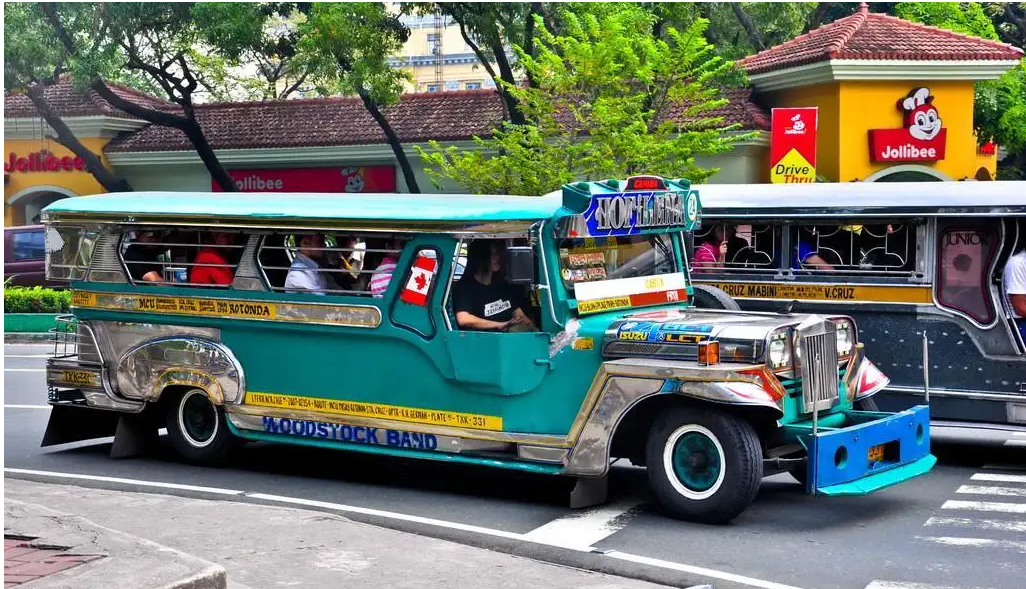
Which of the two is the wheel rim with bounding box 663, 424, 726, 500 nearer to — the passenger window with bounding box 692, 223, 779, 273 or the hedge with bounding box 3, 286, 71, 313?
the passenger window with bounding box 692, 223, 779, 273

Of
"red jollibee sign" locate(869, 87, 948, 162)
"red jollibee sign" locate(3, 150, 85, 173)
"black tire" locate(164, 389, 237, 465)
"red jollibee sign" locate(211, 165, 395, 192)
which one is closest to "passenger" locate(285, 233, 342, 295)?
"black tire" locate(164, 389, 237, 465)

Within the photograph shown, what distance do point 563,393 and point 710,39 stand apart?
83.1 ft

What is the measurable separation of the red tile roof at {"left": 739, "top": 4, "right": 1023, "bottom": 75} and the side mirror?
1764 centimetres

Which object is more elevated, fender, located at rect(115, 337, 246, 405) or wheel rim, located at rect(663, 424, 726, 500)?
fender, located at rect(115, 337, 246, 405)

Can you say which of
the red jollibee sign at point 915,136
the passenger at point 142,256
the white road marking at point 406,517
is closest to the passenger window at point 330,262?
the passenger at point 142,256

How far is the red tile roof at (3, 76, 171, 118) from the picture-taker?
106 ft

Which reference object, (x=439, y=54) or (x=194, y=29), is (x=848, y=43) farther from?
(x=439, y=54)

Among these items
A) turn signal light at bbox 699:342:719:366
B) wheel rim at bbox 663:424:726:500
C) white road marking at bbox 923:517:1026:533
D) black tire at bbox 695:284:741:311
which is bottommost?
white road marking at bbox 923:517:1026:533

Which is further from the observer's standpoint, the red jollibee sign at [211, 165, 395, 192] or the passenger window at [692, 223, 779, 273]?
the red jollibee sign at [211, 165, 395, 192]

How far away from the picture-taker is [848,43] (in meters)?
25.2

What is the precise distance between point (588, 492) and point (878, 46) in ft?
62.1

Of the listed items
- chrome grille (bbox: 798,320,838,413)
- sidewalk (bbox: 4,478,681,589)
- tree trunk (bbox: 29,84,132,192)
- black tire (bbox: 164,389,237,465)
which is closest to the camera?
sidewalk (bbox: 4,478,681,589)

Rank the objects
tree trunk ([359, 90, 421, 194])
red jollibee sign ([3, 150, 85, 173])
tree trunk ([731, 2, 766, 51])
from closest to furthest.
A: tree trunk ([359, 90, 421, 194])
tree trunk ([731, 2, 766, 51])
red jollibee sign ([3, 150, 85, 173])

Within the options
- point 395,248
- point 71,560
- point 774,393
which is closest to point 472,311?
point 395,248
